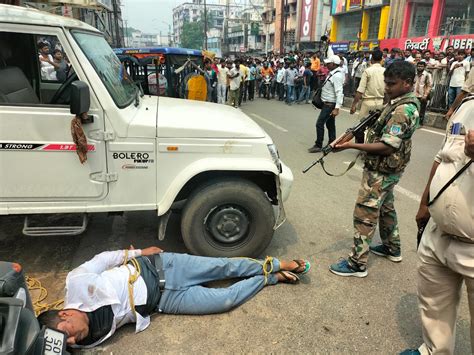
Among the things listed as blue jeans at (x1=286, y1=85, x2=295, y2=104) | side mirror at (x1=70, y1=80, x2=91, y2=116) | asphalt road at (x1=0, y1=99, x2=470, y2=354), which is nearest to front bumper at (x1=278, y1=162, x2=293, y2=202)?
asphalt road at (x1=0, y1=99, x2=470, y2=354)

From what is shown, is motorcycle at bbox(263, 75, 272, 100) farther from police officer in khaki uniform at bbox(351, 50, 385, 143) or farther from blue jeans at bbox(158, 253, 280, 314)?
blue jeans at bbox(158, 253, 280, 314)

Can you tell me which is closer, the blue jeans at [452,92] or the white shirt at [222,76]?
the blue jeans at [452,92]

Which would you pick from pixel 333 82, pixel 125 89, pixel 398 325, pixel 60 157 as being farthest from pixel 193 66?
pixel 398 325

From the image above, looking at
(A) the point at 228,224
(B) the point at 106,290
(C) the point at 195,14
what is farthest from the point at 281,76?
(C) the point at 195,14

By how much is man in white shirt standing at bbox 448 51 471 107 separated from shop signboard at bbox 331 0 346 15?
30.3 metres

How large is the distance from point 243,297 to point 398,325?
115 cm

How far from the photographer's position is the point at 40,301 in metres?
2.86

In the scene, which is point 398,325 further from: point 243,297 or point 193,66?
point 193,66

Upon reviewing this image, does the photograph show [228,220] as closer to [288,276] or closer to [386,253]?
[288,276]

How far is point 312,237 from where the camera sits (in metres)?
4.04

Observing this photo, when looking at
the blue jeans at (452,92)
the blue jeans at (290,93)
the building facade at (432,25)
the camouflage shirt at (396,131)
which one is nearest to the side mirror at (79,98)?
the camouflage shirt at (396,131)

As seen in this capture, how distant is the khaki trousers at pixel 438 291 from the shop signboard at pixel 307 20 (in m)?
48.7

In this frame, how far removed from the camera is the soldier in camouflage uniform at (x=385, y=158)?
2863mm

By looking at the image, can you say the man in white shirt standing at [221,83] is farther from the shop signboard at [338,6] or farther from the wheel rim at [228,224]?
the shop signboard at [338,6]
